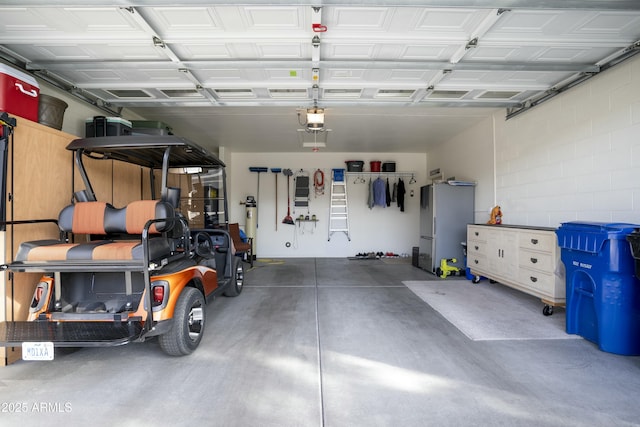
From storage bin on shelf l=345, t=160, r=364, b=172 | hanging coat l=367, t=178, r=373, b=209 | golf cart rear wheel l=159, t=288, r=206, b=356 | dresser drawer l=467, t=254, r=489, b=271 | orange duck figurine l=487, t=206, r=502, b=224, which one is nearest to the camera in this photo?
golf cart rear wheel l=159, t=288, r=206, b=356

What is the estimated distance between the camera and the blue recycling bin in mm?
2404

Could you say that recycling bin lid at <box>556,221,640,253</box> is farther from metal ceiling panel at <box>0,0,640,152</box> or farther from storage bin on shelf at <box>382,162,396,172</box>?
storage bin on shelf at <box>382,162,396,172</box>

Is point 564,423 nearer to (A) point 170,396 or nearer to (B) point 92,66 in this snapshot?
(A) point 170,396

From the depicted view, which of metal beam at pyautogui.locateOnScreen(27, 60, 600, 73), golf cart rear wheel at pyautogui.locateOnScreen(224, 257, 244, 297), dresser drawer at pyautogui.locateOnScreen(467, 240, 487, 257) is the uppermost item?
metal beam at pyautogui.locateOnScreen(27, 60, 600, 73)

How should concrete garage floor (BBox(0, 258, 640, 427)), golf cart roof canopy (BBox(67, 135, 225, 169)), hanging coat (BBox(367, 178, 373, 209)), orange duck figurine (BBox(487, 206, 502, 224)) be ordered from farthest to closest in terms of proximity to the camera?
1. hanging coat (BBox(367, 178, 373, 209))
2. orange duck figurine (BBox(487, 206, 502, 224))
3. golf cart roof canopy (BBox(67, 135, 225, 169))
4. concrete garage floor (BBox(0, 258, 640, 427))

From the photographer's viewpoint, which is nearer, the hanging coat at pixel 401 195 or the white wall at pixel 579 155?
the white wall at pixel 579 155

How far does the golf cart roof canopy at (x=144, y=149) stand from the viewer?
252 cm

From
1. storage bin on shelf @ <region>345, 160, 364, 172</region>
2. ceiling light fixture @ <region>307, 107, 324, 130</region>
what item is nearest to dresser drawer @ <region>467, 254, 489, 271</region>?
ceiling light fixture @ <region>307, 107, 324, 130</region>

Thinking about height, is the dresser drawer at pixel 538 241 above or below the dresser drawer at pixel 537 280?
above

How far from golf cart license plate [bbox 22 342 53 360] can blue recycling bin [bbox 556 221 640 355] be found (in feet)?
13.4

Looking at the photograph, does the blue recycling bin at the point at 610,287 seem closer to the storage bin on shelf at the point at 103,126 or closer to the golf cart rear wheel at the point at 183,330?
the golf cart rear wheel at the point at 183,330

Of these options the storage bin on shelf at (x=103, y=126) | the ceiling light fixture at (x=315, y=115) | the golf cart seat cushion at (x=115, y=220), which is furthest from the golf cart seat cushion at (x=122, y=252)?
the ceiling light fixture at (x=315, y=115)

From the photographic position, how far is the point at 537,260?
11.8 ft

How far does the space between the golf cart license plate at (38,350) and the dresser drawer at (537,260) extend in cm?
454
